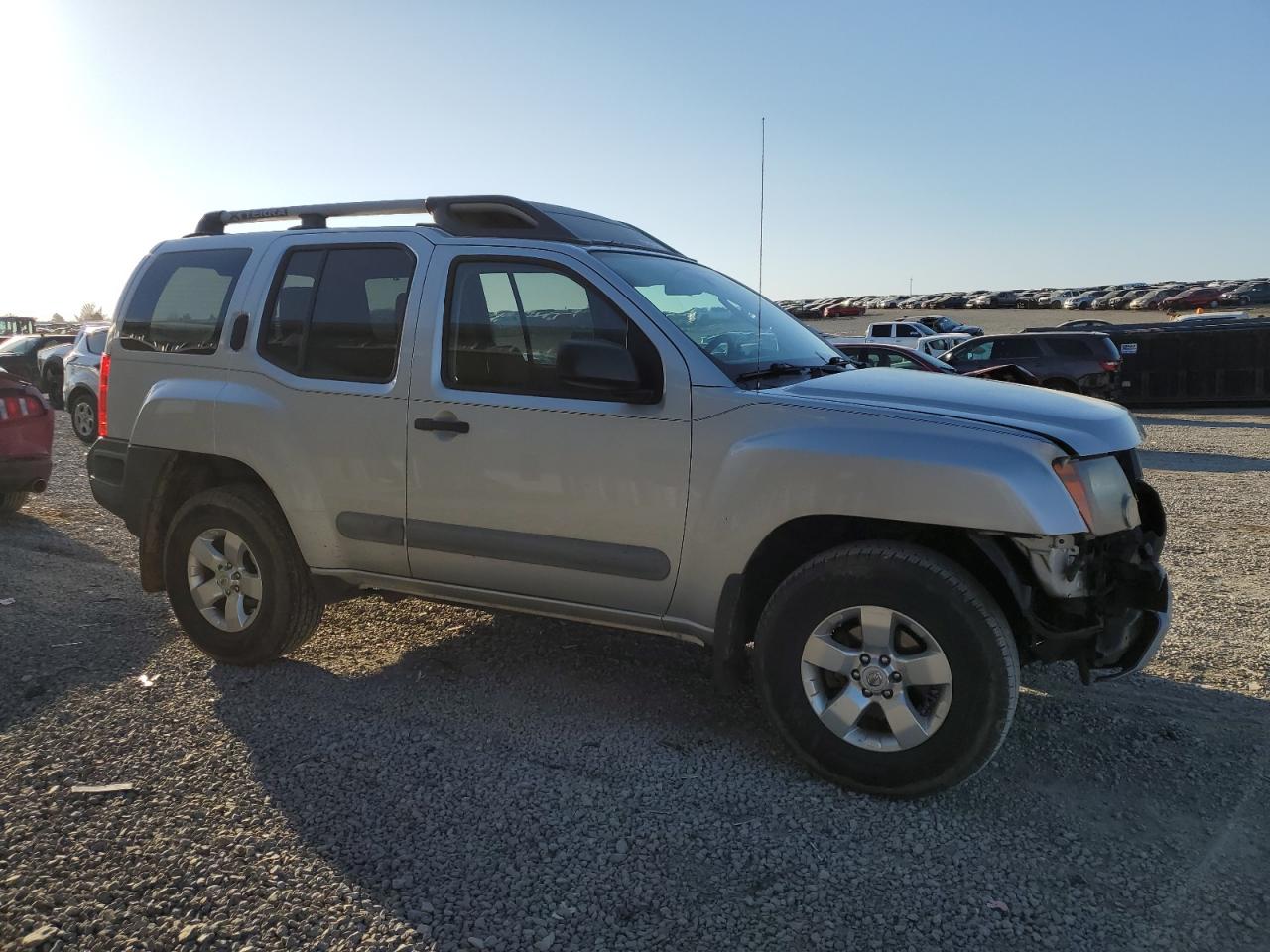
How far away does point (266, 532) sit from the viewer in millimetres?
4613

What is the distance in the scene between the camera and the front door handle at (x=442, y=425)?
4.13 m

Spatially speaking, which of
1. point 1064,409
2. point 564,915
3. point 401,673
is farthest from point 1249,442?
point 564,915

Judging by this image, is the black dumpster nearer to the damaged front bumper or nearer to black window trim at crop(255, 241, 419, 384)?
the damaged front bumper

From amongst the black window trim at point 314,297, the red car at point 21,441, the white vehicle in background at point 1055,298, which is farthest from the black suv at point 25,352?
the white vehicle in background at point 1055,298

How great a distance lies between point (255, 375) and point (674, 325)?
209 centimetres

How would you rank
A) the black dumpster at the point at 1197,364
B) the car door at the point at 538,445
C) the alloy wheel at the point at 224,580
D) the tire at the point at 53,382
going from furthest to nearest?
the black dumpster at the point at 1197,364 < the tire at the point at 53,382 < the alloy wheel at the point at 224,580 < the car door at the point at 538,445

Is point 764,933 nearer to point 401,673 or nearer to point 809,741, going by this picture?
point 809,741

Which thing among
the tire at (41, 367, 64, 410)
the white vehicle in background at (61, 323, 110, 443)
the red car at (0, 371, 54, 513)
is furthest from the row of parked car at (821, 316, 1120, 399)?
Answer: the tire at (41, 367, 64, 410)

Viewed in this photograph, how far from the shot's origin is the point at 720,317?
168 inches

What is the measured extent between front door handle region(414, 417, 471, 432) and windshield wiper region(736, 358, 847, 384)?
1.18 meters

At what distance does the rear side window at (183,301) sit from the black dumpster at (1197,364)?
19.4 m

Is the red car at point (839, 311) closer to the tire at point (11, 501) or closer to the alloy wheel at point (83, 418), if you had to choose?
the alloy wheel at point (83, 418)

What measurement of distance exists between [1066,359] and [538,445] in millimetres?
16423

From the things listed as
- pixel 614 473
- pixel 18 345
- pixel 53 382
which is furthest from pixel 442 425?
pixel 18 345
